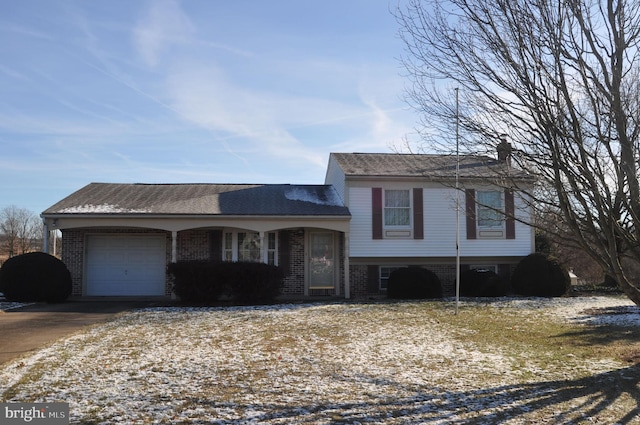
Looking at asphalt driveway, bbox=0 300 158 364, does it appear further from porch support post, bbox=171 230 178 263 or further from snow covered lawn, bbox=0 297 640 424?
porch support post, bbox=171 230 178 263

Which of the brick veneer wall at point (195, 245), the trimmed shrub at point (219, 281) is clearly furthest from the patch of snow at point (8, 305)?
the brick veneer wall at point (195, 245)

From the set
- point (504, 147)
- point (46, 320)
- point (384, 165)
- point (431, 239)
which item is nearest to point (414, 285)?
point (431, 239)

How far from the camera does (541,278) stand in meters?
18.2

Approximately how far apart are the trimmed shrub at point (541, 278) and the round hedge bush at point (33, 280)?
14994 mm

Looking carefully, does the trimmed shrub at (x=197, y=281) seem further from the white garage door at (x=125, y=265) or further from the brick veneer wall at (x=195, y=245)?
the white garage door at (x=125, y=265)

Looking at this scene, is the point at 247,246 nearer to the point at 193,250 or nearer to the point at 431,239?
the point at 193,250

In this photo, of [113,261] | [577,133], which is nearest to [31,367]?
[577,133]

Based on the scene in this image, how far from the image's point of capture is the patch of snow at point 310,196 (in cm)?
1908

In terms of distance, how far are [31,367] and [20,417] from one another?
2297mm

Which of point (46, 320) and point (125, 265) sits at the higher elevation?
point (125, 265)

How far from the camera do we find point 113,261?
60.5ft

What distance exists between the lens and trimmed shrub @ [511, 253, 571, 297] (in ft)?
59.8

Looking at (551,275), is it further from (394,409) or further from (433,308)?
(394,409)

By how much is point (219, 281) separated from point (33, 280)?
5437 mm
